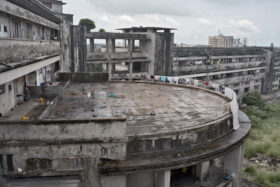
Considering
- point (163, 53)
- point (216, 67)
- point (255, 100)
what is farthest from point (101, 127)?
point (255, 100)

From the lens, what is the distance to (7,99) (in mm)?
13672

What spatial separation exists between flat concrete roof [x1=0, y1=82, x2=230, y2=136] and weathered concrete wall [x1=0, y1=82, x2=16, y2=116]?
358 mm

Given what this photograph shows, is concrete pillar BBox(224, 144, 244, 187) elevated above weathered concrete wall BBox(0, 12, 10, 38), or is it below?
below

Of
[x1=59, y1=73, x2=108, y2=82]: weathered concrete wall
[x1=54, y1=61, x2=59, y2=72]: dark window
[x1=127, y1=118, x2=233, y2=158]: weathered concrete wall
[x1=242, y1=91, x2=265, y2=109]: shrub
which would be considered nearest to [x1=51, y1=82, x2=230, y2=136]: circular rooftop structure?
[x1=127, y1=118, x2=233, y2=158]: weathered concrete wall

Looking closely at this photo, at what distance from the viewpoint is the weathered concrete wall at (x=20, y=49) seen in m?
11.1

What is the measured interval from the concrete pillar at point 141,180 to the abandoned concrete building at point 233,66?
3050 cm

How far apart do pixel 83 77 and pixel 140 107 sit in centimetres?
1050

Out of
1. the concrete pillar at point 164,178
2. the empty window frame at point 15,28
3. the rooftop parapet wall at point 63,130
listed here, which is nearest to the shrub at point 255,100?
the concrete pillar at point 164,178

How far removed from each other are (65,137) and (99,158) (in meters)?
1.51

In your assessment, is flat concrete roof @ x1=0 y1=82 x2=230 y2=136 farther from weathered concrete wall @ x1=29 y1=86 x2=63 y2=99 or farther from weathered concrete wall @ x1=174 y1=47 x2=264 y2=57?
weathered concrete wall @ x1=174 y1=47 x2=264 y2=57

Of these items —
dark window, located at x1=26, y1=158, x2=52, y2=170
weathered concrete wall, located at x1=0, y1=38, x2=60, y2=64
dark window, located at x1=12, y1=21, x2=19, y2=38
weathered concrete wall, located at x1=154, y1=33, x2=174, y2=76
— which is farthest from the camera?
weathered concrete wall, located at x1=154, y1=33, x2=174, y2=76

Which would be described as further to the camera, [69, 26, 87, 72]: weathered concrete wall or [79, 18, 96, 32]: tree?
[79, 18, 96, 32]: tree

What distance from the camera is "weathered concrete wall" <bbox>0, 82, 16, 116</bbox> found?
42.4 ft

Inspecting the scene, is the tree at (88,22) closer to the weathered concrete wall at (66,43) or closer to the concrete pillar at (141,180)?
the weathered concrete wall at (66,43)
